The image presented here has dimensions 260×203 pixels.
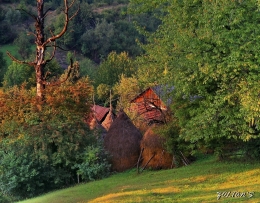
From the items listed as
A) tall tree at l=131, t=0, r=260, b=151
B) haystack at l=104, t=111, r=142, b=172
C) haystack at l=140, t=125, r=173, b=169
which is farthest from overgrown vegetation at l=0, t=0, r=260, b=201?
haystack at l=104, t=111, r=142, b=172

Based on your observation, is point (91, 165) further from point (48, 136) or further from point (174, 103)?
point (174, 103)

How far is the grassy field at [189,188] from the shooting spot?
13.0 meters

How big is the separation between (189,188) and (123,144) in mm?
11451

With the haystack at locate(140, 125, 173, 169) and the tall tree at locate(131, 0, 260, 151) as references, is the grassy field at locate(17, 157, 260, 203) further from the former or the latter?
the haystack at locate(140, 125, 173, 169)

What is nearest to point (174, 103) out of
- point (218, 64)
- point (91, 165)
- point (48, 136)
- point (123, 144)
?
point (91, 165)

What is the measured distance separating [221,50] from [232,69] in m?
0.84

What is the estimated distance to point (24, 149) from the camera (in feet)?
68.5

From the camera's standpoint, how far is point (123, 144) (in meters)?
26.2

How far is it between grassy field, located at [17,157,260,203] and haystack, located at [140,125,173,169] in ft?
14.5

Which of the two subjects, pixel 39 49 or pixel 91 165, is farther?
pixel 39 49

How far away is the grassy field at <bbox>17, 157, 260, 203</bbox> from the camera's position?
13039mm

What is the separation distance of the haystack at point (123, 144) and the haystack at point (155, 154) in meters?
1.09

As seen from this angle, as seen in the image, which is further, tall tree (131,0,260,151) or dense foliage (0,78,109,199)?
dense foliage (0,78,109,199)

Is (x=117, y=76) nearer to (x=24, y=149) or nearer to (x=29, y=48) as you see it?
(x=29, y=48)
